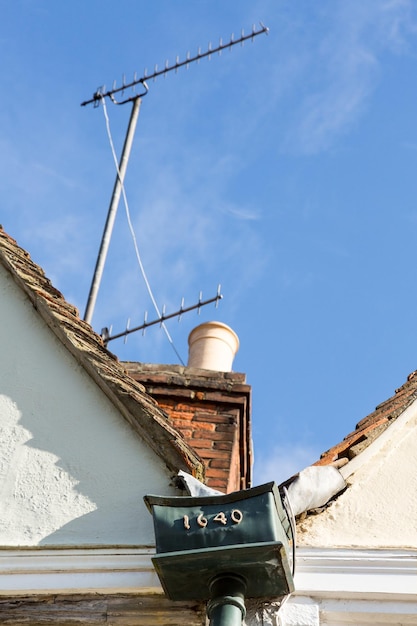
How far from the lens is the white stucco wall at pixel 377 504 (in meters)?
3.96

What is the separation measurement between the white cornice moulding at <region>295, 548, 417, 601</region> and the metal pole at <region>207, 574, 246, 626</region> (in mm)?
271

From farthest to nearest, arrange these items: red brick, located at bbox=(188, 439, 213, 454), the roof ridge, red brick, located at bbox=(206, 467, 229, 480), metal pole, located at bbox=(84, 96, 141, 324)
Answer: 1. metal pole, located at bbox=(84, 96, 141, 324)
2. red brick, located at bbox=(188, 439, 213, 454)
3. red brick, located at bbox=(206, 467, 229, 480)
4. the roof ridge

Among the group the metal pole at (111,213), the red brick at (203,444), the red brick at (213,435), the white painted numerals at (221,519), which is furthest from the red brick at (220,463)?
the metal pole at (111,213)

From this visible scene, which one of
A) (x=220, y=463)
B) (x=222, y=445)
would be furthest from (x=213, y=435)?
(x=220, y=463)

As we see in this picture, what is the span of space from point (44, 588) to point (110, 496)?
0.48m

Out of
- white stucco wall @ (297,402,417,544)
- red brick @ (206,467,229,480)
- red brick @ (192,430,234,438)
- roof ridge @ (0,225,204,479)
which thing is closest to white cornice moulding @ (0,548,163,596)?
roof ridge @ (0,225,204,479)

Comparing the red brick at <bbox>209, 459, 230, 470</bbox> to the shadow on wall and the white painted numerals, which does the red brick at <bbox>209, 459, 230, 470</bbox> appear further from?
the white painted numerals

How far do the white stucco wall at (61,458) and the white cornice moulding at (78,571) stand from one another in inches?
2.9

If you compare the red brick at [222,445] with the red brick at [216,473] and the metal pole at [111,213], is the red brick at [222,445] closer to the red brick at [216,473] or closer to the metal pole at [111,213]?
the red brick at [216,473]

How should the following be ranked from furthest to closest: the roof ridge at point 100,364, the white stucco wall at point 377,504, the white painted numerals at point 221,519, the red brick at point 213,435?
the red brick at point 213,435
the roof ridge at point 100,364
the white stucco wall at point 377,504
the white painted numerals at point 221,519

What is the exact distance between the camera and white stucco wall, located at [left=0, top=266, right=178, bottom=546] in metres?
3.98

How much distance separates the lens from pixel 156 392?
5.52 metres

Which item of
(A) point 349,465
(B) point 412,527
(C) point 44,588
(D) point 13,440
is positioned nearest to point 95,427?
(D) point 13,440

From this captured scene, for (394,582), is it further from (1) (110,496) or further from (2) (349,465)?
(1) (110,496)
